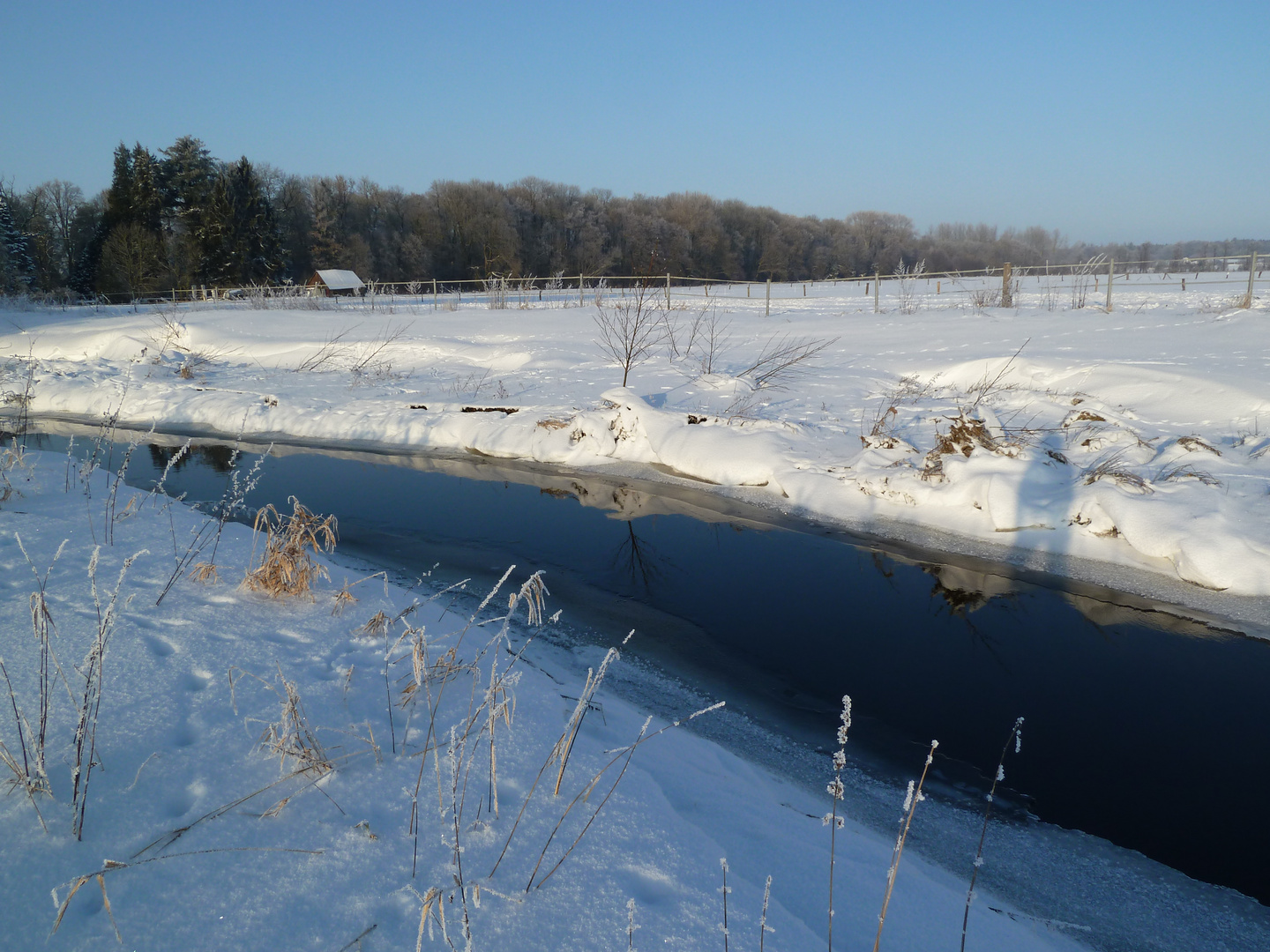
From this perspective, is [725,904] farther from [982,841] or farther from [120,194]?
[120,194]

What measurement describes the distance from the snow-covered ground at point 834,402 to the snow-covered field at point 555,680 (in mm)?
49

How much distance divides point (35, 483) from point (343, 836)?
5.86 m

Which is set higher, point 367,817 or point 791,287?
point 791,287

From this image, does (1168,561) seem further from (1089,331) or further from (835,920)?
(1089,331)

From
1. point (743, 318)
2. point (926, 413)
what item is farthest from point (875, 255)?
point (926, 413)

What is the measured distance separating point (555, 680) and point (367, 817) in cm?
158

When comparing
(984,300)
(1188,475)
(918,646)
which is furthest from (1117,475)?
(984,300)

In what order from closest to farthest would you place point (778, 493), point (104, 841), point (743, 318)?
point (104, 841), point (778, 493), point (743, 318)

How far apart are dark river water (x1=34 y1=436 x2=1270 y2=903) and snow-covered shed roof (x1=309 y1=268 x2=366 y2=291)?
107 ft

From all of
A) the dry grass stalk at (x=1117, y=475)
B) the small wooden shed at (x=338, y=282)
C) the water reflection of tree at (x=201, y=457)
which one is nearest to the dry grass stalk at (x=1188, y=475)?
the dry grass stalk at (x=1117, y=475)

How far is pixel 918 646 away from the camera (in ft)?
15.5

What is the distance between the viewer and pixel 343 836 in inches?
86.6

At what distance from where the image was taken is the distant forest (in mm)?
35938

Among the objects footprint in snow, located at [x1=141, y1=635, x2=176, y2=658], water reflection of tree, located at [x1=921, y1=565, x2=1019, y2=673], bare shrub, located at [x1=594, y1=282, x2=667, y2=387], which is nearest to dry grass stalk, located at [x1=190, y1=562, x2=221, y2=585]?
footprint in snow, located at [x1=141, y1=635, x2=176, y2=658]
